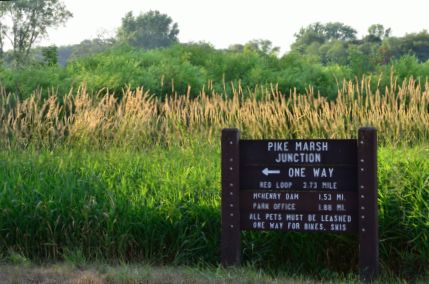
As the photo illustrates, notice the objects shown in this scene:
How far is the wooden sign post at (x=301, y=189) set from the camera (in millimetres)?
5660

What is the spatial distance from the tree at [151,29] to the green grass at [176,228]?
283 feet

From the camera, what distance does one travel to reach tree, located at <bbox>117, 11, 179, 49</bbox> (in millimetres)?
92625

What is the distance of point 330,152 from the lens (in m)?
5.75

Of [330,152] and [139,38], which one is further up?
[139,38]

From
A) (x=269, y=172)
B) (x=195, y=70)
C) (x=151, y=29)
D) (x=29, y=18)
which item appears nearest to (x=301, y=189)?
(x=269, y=172)

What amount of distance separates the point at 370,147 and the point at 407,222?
2.71 ft

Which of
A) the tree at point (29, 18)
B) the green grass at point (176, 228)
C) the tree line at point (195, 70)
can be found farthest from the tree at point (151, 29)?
the green grass at point (176, 228)

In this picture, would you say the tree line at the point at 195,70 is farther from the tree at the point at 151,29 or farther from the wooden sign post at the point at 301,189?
the tree at the point at 151,29

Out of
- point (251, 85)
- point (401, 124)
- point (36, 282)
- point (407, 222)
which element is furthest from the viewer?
point (251, 85)

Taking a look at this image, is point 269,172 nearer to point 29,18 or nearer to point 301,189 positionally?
point 301,189

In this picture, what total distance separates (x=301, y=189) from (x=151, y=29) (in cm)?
8962

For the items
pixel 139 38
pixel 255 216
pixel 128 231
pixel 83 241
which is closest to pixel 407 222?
pixel 255 216

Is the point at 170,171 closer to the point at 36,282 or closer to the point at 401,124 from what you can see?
the point at 36,282

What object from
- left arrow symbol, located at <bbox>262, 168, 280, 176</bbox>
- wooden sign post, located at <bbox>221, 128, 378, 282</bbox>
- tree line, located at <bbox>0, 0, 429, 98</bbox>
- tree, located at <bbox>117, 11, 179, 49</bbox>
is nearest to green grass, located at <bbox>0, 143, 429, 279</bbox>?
wooden sign post, located at <bbox>221, 128, 378, 282</bbox>
